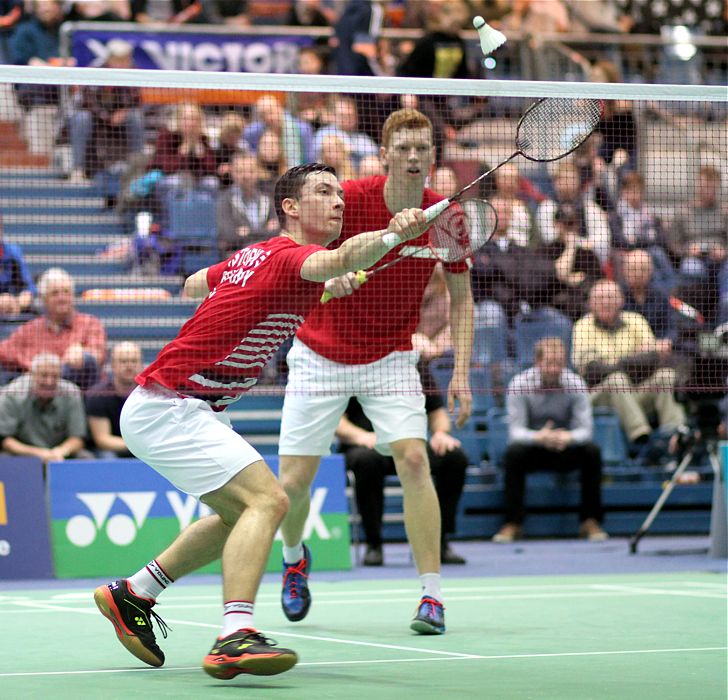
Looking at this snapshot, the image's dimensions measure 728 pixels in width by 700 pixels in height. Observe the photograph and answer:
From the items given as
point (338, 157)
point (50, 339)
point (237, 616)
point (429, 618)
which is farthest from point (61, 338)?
point (237, 616)

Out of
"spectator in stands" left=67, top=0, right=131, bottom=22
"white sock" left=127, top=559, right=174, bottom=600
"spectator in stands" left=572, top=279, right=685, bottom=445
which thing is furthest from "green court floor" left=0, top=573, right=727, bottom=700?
"spectator in stands" left=67, top=0, right=131, bottom=22

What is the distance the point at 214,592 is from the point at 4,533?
179cm

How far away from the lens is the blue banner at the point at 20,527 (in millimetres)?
9961

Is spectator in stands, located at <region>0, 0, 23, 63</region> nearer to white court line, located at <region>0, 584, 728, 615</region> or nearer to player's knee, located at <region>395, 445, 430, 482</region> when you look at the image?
white court line, located at <region>0, 584, 728, 615</region>

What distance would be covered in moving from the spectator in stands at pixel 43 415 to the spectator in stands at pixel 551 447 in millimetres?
3552

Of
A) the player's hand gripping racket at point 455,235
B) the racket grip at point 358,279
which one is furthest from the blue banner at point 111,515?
the racket grip at point 358,279

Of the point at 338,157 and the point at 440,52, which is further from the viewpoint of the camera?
the point at 440,52

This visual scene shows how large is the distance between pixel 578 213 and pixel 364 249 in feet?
23.7

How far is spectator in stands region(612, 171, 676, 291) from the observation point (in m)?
12.6

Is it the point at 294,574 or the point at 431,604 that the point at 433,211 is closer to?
the point at 431,604

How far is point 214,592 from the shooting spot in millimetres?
9062

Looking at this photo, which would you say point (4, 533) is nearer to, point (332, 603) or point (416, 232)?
point (332, 603)

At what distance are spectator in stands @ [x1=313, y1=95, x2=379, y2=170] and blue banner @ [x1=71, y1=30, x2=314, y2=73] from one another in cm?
297

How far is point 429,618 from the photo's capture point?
6.75m
